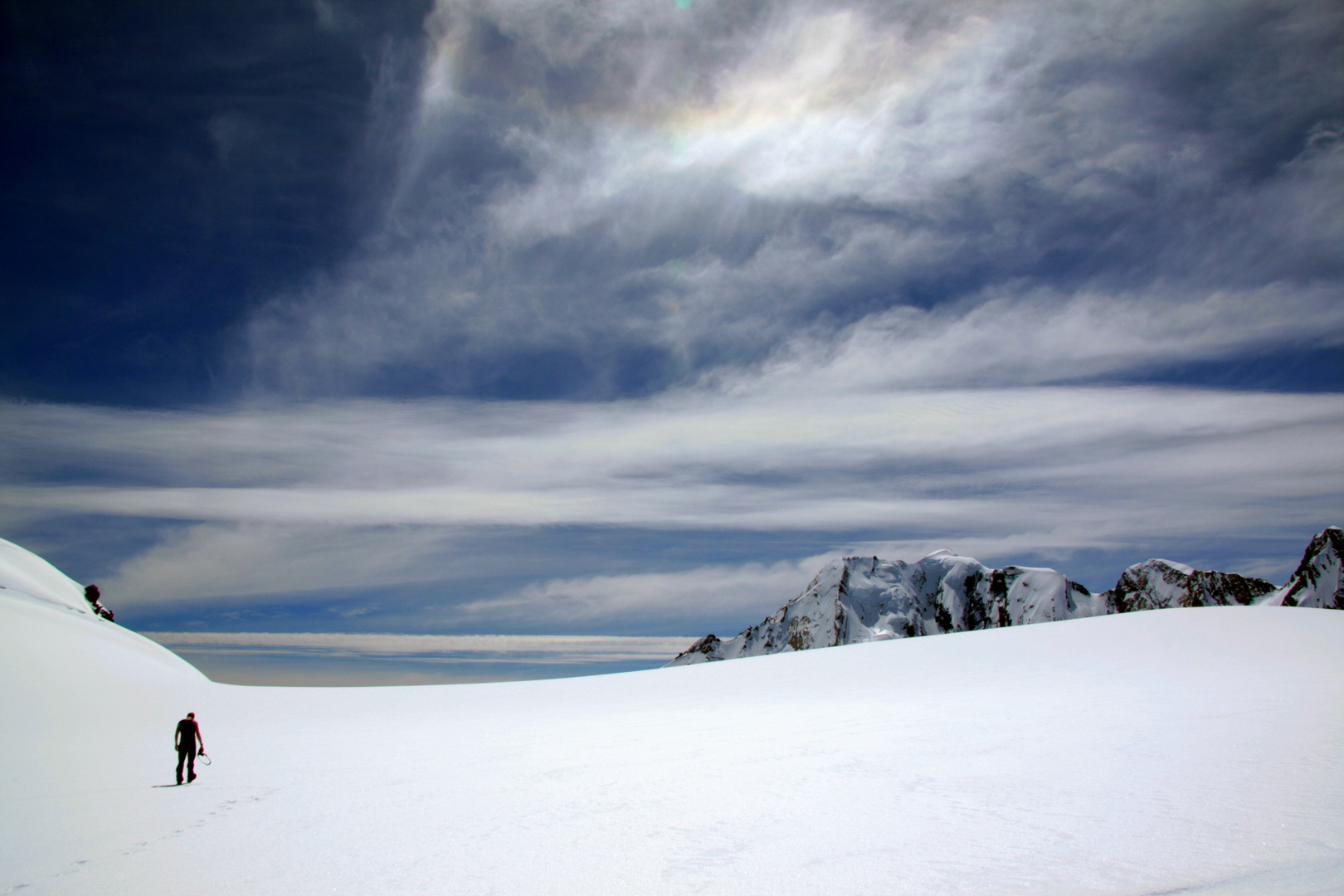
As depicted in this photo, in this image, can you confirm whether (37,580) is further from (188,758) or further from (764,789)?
(764,789)

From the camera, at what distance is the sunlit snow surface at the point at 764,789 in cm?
711

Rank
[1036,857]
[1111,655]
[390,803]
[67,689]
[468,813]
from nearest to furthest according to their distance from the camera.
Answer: [1036,857] → [468,813] → [390,803] → [1111,655] → [67,689]

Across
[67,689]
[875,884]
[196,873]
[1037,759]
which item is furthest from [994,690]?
[67,689]

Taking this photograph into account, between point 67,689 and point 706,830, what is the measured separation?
88.8ft

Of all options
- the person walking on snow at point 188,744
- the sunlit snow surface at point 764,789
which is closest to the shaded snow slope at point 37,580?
the sunlit snow surface at point 764,789

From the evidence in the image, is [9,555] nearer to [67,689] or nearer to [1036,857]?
[67,689]

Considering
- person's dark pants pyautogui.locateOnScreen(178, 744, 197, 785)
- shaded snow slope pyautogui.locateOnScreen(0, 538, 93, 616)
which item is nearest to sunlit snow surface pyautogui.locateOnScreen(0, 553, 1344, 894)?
person's dark pants pyautogui.locateOnScreen(178, 744, 197, 785)

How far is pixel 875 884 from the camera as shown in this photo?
657 centimetres

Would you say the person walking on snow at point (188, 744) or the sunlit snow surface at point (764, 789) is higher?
the person walking on snow at point (188, 744)

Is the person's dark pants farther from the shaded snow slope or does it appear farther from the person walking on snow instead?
the shaded snow slope

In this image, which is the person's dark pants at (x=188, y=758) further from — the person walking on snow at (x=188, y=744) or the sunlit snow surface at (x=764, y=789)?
the sunlit snow surface at (x=764, y=789)

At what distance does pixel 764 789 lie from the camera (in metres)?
10.1

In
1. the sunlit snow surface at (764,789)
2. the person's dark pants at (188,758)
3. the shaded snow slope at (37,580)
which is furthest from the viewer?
the shaded snow slope at (37,580)

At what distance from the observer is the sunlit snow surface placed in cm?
711
